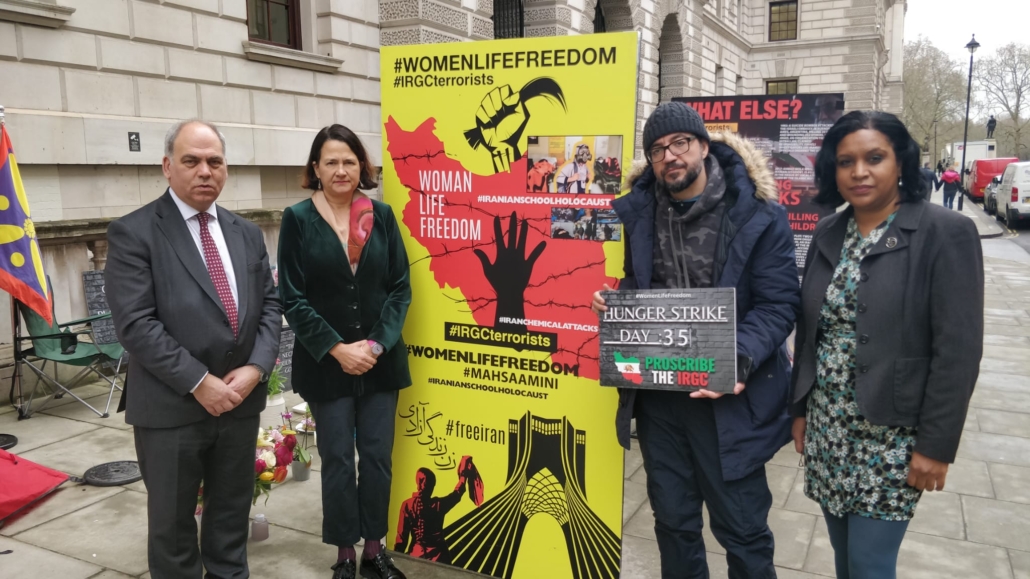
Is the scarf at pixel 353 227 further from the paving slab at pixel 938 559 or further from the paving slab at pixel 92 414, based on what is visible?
the paving slab at pixel 92 414

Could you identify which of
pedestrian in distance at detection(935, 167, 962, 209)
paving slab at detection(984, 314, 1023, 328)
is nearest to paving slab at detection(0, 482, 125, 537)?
paving slab at detection(984, 314, 1023, 328)

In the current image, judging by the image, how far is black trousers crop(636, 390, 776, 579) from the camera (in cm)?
277

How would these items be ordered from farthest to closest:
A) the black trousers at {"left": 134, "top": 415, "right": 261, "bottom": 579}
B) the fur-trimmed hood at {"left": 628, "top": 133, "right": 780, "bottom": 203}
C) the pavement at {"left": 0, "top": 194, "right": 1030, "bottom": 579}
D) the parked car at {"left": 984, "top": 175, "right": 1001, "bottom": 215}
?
the parked car at {"left": 984, "top": 175, "right": 1001, "bottom": 215}
the pavement at {"left": 0, "top": 194, "right": 1030, "bottom": 579}
the black trousers at {"left": 134, "top": 415, "right": 261, "bottom": 579}
the fur-trimmed hood at {"left": 628, "top": 133, "right": 780, "bottom": 203}

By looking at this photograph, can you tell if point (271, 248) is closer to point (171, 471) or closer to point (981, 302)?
point (171, 471)

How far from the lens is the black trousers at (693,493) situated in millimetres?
2771

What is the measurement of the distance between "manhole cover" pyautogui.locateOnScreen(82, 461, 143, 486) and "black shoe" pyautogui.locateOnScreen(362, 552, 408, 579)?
7.49 feet

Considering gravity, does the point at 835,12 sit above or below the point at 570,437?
above

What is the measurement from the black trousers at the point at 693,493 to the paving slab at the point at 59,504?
12.0 feet

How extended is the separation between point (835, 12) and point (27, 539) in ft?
129

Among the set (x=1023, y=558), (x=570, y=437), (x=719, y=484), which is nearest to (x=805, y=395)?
(x=719, y=484)

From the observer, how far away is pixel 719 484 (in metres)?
2.78

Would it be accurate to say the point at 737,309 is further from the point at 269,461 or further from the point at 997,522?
the point at 997,522

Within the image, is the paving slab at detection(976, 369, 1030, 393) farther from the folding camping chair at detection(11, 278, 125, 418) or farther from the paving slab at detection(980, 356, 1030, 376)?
the folding camping chair at detection(11, 278, 125, 418)

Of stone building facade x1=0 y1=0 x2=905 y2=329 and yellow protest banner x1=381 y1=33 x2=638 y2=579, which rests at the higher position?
stone building facade x1=0 y1=0 x2=905 y2=329
